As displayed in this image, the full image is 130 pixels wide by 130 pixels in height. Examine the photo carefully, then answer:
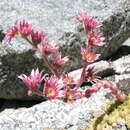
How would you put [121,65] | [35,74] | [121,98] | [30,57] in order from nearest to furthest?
[35,74] < [121,98] < [30,57] < [121,65]

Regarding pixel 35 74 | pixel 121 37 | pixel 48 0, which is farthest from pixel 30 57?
pixel 35 74

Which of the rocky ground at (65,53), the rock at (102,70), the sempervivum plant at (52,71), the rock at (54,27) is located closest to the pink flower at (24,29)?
the sempervivum plant at (52,71)

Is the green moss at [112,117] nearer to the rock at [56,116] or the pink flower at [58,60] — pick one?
the rock at [56,116]

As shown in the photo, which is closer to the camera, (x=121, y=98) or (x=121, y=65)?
(x=121, y=98)

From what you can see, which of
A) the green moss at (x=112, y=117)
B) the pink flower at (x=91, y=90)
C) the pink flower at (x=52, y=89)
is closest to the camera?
the pink flower at (x=52, y=89)

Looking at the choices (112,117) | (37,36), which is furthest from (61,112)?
(37,36)

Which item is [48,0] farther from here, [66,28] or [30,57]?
[30,57]

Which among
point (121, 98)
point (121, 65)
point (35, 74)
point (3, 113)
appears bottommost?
point (3, 113)
